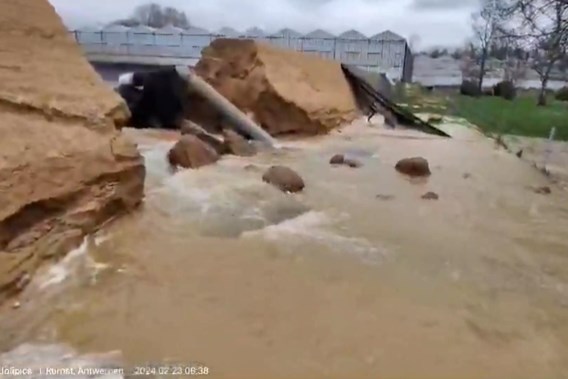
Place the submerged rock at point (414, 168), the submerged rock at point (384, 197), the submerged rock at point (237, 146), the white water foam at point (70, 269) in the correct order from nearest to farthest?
the white water foam at point (70, 269)
the submerged rock at point (384, 197)
the submerged rock at point (414, 168)
the submerged rock at point (237, 146)

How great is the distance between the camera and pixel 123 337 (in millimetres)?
2672

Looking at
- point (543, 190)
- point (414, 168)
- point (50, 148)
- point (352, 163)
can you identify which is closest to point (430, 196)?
point (414, 168)

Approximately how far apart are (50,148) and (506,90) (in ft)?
93.4

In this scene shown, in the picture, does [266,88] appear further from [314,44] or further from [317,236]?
[314,44]

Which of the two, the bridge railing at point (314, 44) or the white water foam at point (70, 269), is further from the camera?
the bridge railing at point (314, 44)

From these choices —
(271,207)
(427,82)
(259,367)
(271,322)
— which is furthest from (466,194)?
(427,82)

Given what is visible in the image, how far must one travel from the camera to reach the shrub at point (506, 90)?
2837cm

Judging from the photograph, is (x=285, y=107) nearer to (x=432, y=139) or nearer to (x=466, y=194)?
(x=432, y=139)

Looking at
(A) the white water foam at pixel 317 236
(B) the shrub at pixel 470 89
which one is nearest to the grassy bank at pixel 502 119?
(B) the shrub at pixel 470 89

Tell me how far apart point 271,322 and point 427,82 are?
36.2 m

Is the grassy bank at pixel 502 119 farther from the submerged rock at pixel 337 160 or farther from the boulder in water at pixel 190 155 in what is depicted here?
the boulder in water at pixel 190 155

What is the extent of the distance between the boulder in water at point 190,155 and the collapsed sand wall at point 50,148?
1825mm

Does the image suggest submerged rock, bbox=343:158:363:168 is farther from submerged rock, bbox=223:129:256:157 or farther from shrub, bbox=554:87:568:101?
shrub, bbox=554:87:568:101

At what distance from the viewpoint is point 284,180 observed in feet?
19.4
